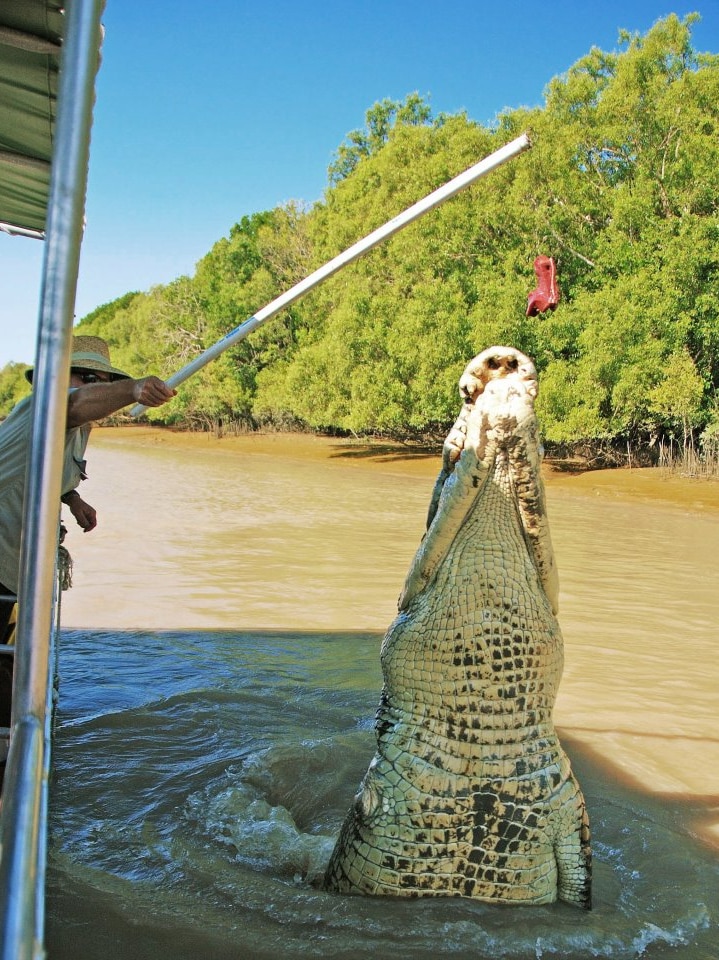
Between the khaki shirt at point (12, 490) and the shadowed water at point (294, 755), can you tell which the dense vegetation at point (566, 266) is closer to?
the shadowed water at point (294, 755)

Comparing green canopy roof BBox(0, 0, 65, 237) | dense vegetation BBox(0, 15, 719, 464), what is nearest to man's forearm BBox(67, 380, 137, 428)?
green canopy roof BBox(0, 0, 65, 237)

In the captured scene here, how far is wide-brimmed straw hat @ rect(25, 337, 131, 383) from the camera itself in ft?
10.5

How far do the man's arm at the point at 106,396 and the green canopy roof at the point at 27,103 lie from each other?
2.74 feet

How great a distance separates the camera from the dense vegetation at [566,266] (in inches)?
733

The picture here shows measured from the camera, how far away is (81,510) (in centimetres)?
415

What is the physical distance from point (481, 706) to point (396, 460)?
2468cm

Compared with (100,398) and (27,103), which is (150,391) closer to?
(100,398)

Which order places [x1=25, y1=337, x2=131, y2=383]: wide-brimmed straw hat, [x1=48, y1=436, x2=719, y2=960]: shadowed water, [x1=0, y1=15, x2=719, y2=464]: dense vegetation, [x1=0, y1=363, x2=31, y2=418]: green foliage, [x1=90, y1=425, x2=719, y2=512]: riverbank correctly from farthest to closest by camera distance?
[x1=0, y1=363, x2=31, y2=418]: green foliage < [x1=0, y1=15, x2=719, y2=464]: dense vegetation < [x1=90, y1=425, x2=719, y2=512]: riverbank < [x1=25, y1=337, x2=131, y2=383]: wide-brimmed straw hat < [x1=48, y1=436, x2=719, y2=960]: shadowed water

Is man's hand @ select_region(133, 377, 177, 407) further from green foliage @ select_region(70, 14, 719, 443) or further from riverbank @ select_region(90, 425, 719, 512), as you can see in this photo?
green foliage @ select_region(70, 14, 719, 443)

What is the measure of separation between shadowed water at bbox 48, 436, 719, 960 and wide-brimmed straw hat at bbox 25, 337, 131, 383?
177cm

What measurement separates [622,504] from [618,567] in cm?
707

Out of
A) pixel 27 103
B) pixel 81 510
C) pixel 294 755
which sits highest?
pixel 27 103

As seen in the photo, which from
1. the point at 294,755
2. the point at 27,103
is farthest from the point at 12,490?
the point at 294,755

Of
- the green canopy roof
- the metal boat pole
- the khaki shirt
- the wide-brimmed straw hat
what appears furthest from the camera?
the wide-brimmed straw hat
